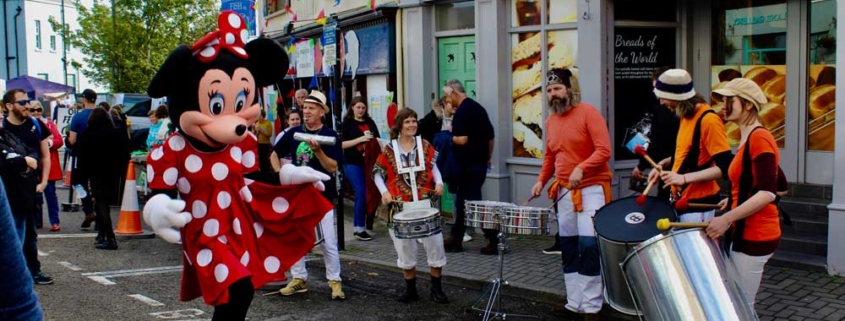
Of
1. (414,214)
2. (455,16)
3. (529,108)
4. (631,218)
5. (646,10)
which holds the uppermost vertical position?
(455,16)

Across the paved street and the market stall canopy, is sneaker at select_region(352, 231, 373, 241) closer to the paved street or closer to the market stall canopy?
the paved street

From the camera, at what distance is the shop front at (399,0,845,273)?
8844 millimetres

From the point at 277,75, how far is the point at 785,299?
4179mm

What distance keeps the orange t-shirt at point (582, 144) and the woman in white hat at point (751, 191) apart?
4.58ft

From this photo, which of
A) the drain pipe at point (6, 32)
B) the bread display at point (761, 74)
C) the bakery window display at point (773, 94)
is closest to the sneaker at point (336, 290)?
the bakery window display at point (773, 94)

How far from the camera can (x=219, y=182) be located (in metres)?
5.35

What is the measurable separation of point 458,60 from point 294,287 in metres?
4.84

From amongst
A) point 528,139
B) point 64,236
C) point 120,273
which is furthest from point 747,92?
point 64,236

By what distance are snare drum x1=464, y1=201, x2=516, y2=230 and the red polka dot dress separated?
4.41ft

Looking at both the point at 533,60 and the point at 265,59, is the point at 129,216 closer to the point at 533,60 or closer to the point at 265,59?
the point at 533,60

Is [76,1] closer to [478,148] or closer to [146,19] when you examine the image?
[146,19]

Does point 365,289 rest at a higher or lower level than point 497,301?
lower

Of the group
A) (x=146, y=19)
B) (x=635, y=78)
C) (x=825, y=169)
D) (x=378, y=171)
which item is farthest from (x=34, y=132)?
(x=146, y=19)

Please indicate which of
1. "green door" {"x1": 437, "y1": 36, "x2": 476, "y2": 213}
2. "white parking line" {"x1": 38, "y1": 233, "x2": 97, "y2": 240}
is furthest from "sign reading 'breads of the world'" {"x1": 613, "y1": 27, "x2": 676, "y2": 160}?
"white parking line" {"x1": 38, "y1": 233, "x2": 97, "y2": 240}
